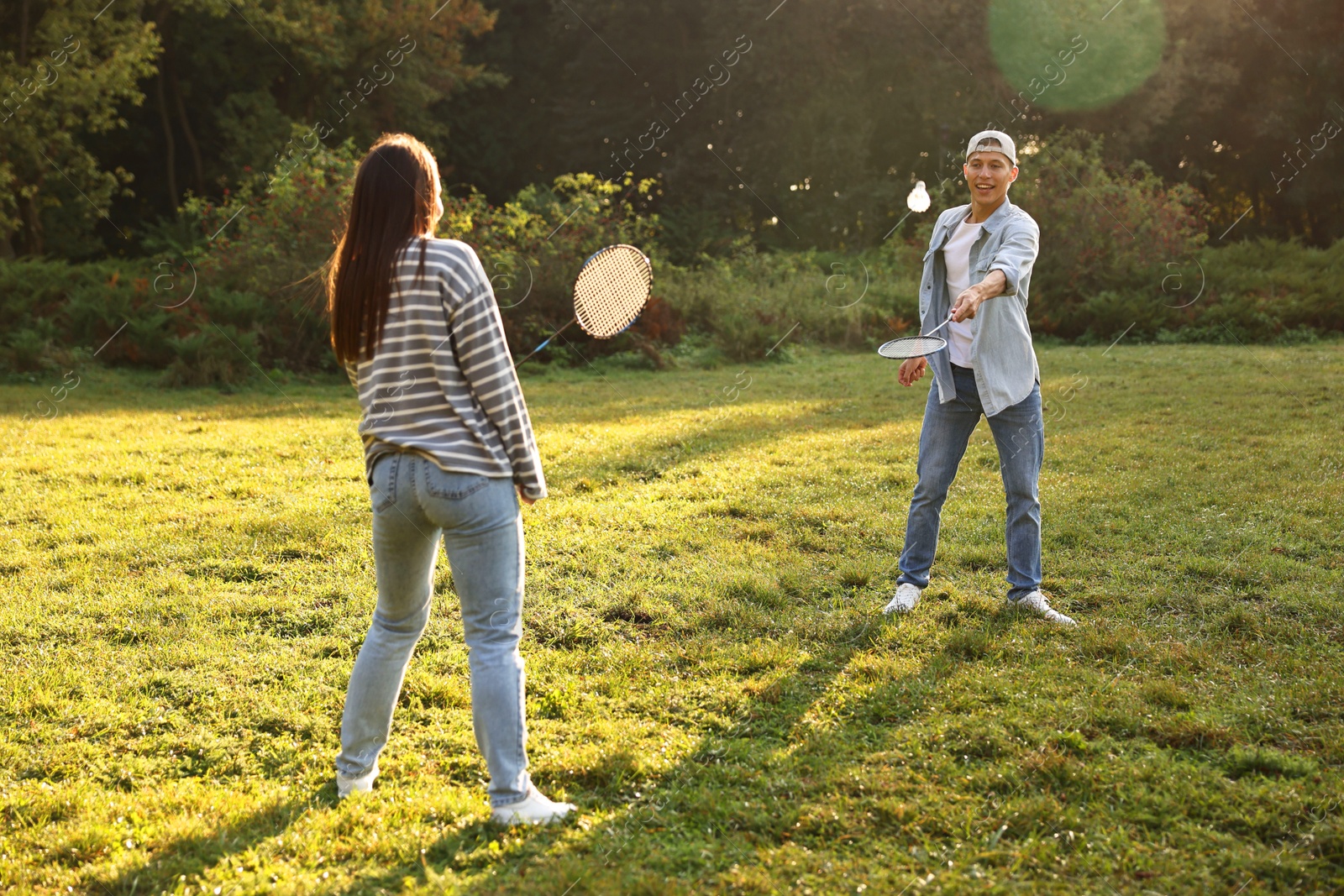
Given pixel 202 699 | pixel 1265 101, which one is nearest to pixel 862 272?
pixel 1265 101

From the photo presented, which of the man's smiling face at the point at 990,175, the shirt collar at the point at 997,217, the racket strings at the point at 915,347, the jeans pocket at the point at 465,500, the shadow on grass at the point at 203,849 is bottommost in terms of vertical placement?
the shadow on grass at the point at 203,849

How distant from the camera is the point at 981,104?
27547 mm

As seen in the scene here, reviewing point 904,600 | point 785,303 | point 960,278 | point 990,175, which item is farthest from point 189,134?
point 904,600

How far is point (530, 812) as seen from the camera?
3205 millimetres

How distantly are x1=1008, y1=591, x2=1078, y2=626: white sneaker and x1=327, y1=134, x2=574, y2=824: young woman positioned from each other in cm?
277

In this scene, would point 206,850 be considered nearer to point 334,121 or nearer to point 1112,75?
point 334,121

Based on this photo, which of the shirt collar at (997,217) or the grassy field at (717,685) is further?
the shirt collar at (997,217)

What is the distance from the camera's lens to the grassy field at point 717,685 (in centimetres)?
307

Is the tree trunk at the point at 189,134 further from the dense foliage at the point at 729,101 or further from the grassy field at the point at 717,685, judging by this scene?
the grassy field at the point at 717,685

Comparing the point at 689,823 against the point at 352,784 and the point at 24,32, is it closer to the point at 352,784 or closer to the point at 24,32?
the point at 352,784

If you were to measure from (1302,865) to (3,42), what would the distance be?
22414 millimetres

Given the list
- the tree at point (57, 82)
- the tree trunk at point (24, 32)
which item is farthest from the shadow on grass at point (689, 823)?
the tree trunk at point (24, 32)

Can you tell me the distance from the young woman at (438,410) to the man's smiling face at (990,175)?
270 cm

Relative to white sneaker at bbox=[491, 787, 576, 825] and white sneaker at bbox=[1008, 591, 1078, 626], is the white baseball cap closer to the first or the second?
white sneaker at bbox=[1008, 591, 1078, 626]
